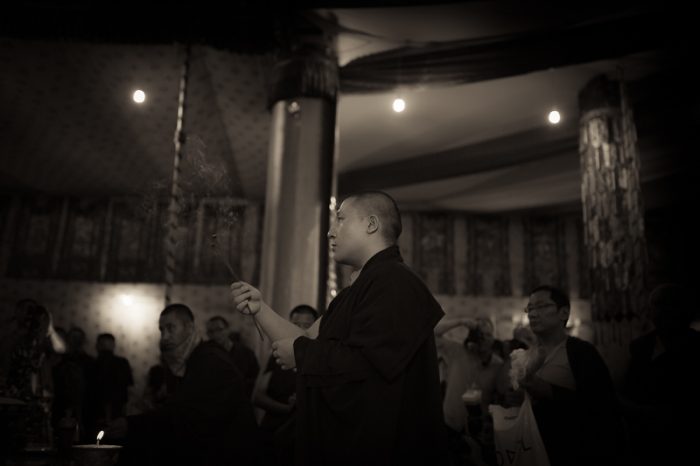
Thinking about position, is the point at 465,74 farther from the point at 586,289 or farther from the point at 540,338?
the point at 586,289

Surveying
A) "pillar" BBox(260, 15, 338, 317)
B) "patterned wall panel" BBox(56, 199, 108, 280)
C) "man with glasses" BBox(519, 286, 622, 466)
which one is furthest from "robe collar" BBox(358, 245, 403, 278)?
"patterned wall panel" BBox(56, 199, 108, 280)

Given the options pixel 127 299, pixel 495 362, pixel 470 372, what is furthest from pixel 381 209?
pixel 127 299

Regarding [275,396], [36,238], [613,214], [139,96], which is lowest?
[275,396]

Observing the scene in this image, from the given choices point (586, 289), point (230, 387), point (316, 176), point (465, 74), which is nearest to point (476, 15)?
point (465, 74)

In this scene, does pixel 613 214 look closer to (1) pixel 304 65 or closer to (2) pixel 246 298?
(1) pixel 304 65

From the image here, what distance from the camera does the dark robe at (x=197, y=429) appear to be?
3578 mm

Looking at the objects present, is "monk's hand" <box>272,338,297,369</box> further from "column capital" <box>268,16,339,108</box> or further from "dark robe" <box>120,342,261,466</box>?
"column capital" <box>268,16,339,108</box>

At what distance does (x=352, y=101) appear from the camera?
8.77m

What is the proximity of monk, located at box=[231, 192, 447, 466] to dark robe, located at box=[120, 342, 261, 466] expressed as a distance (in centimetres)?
134

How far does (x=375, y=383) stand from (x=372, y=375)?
31 mm

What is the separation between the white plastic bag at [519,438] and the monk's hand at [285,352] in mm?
1576

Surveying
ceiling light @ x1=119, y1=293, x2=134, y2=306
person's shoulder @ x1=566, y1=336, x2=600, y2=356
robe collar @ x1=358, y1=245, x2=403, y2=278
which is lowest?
person's shoulder @ x1=566, y1=336, x2=600, y2=356

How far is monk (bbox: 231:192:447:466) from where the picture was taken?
2.25 metres

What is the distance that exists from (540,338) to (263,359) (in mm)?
3375
